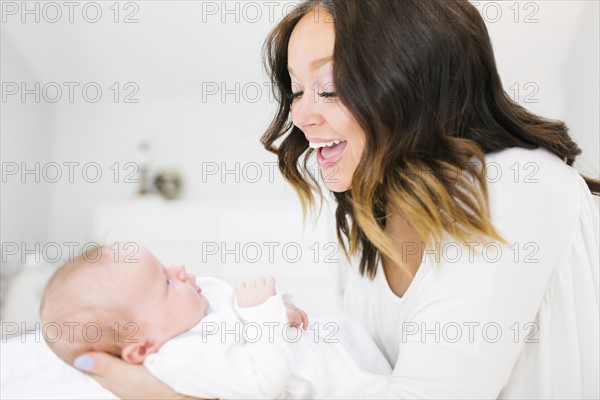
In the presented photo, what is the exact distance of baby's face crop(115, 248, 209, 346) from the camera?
0.86 m

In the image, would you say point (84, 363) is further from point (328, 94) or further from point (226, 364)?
point (328, 94)

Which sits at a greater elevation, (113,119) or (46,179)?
(113,119)

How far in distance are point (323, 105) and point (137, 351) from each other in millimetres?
540

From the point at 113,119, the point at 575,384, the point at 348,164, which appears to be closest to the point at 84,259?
the point at 348,164

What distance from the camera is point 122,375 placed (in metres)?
0.82

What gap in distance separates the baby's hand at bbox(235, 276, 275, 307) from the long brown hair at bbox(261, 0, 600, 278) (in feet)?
0.67

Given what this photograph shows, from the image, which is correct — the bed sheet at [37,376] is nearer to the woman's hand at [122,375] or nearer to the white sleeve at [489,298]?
the woman's hand at [122,375]

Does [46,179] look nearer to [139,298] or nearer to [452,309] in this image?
[139,298]

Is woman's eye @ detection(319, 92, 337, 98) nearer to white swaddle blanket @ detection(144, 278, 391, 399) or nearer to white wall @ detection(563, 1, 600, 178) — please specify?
white swaddle blanket @ detection(144, 278, 391, 399)

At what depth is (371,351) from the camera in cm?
105

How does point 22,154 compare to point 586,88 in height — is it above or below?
below

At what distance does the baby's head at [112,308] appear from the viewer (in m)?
0.83

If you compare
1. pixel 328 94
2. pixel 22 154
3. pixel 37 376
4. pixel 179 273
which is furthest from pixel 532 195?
pixel 22 154

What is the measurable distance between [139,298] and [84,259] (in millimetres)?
114
